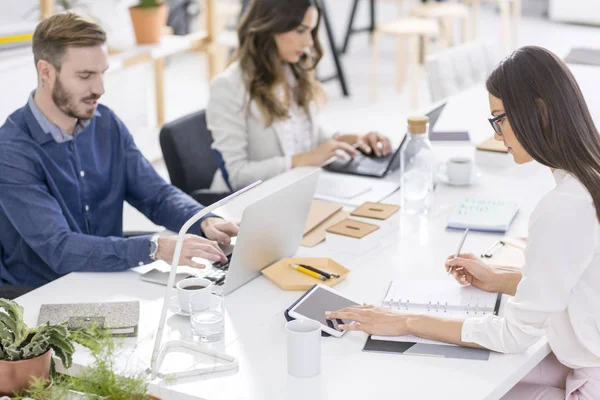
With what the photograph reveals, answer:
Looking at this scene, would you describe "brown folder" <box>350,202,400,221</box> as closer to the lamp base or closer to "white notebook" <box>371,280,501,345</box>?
"white notebook" <box>371,280,501,345</box>

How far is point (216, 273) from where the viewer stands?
222 centimetres

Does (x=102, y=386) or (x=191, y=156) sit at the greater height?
(x=102, y=386)

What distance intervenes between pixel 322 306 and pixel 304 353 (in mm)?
299

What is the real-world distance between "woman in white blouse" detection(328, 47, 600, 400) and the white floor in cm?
281

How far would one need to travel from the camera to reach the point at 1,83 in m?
3.73

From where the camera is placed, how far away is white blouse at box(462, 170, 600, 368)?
1713 mm

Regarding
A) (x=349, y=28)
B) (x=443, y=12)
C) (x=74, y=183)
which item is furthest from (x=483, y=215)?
(x=349, y=28)

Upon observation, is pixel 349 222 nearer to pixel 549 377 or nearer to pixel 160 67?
pixel 549 377

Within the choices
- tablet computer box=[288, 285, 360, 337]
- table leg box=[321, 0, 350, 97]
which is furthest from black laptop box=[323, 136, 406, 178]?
table leg box=[321, 0, 350, 97]

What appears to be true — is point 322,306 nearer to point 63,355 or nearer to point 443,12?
point 63,355

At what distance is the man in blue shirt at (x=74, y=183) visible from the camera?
2270 millimetres

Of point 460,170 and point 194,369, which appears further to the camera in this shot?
point 460,170

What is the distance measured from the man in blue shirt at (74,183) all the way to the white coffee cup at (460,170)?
0.83 metres

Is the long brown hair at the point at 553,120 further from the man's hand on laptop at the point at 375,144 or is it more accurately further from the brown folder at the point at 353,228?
the man's hand on laptop at the point at 375,144
